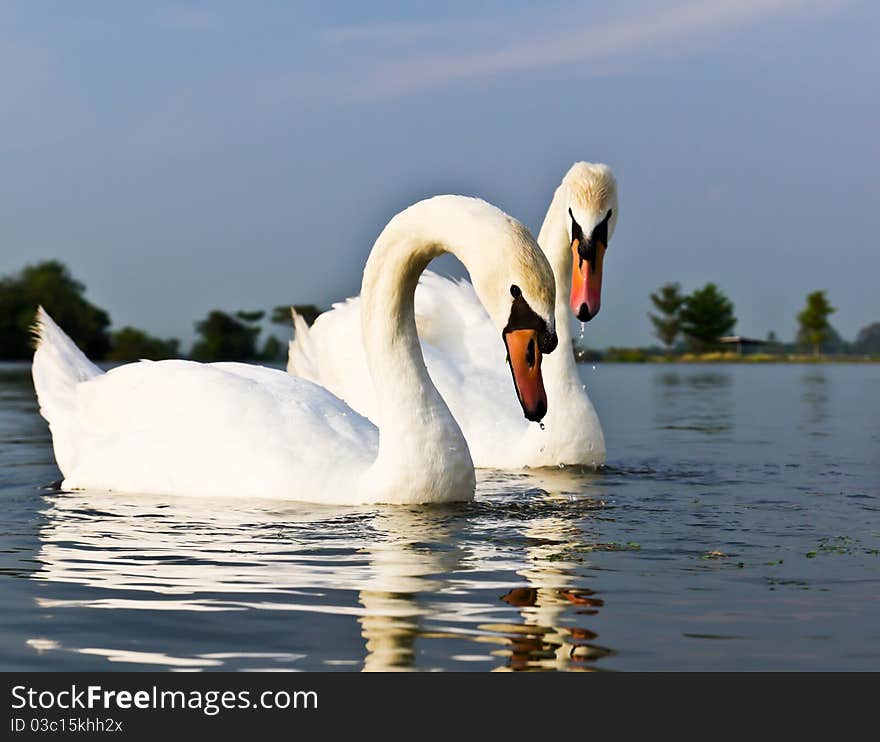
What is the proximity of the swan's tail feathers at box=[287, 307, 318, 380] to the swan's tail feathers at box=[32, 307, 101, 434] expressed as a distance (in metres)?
3.04

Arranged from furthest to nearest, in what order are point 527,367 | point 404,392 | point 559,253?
point 559,253, point 404,392, point 527,367

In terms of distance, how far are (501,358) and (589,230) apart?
2452mm

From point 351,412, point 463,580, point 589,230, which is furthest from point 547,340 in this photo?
point 589,230

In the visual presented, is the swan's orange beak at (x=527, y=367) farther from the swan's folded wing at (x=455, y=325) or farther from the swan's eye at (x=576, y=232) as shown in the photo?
the swan's folded wing at (x=455, y=325)

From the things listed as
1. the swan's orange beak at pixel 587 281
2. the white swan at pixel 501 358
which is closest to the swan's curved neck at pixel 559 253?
the white swan at pixel 501 358

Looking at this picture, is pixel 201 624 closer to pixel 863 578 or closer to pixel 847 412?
pixel 863 578

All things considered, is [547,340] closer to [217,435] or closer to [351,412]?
[217,435]

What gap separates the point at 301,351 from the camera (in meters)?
13.2

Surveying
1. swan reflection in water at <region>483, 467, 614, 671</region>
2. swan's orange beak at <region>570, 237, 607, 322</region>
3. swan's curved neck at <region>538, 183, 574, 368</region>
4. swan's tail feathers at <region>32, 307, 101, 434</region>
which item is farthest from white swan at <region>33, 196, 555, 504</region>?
swan's curved neck at <region>538, 183, 574, 368</region>

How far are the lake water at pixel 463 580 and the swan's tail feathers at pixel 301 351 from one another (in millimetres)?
3368

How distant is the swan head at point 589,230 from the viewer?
10352 mm

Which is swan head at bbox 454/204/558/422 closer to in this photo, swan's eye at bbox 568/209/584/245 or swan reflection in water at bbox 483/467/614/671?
swan reflection in water at bbox 483/467/614/671
